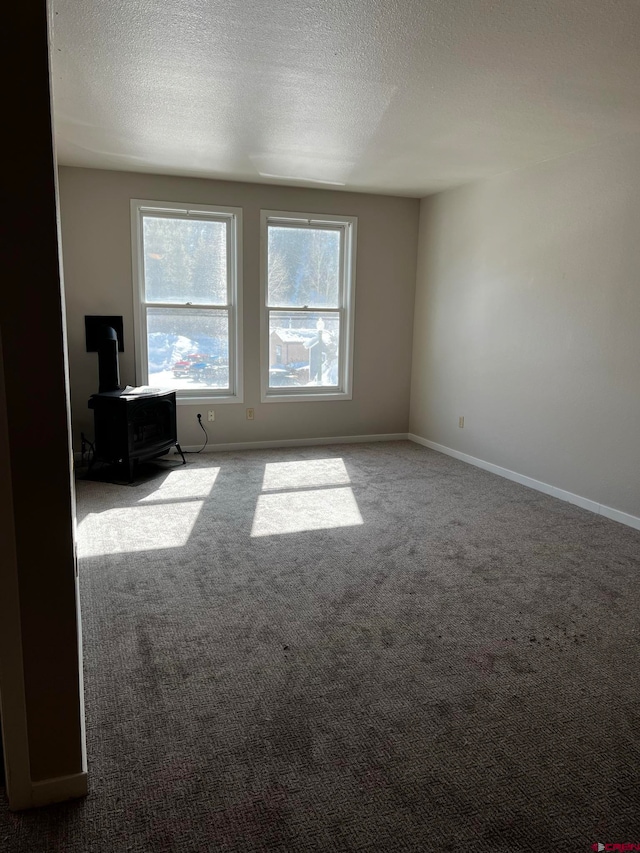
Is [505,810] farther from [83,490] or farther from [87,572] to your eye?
[83,490]

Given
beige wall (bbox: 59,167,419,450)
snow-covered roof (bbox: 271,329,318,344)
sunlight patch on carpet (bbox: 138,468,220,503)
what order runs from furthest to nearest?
snow-covered roof (bbox: 271,329,318,344) < beige wall (bbox: 59,167,419,450) < sunlight patch on carpet (bbox: 138,468,220,503)

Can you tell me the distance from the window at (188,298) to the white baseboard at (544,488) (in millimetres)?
2204

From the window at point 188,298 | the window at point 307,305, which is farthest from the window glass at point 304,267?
the window at point 188,298

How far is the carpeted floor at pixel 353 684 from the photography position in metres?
1.51

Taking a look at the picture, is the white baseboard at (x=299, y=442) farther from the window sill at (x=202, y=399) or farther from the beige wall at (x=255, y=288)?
the window sill at (x=202, y=399)

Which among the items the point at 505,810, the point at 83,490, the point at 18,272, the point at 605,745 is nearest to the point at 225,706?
the point at 505,810

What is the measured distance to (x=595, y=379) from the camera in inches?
157

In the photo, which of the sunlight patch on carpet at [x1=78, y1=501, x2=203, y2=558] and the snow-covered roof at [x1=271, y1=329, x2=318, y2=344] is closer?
the sunlight patch on carpet at [x1=78, y1=501, x2=203, y2=558]

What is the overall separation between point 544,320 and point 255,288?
2670mm

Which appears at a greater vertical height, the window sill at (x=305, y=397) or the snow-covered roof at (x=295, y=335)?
the snow-covered roof at (x=295, y=335)

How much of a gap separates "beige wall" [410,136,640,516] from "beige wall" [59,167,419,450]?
0.37m

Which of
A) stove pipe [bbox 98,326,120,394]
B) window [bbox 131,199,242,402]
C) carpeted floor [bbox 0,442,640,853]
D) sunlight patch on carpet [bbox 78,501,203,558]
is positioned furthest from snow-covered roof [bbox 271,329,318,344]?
carpeted floor [bbox 0,442,640,853]

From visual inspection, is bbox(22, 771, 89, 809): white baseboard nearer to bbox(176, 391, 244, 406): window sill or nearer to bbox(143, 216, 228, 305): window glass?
bbox(176, 391, 244, 406): window sill

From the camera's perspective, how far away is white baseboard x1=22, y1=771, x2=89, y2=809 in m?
1.53
